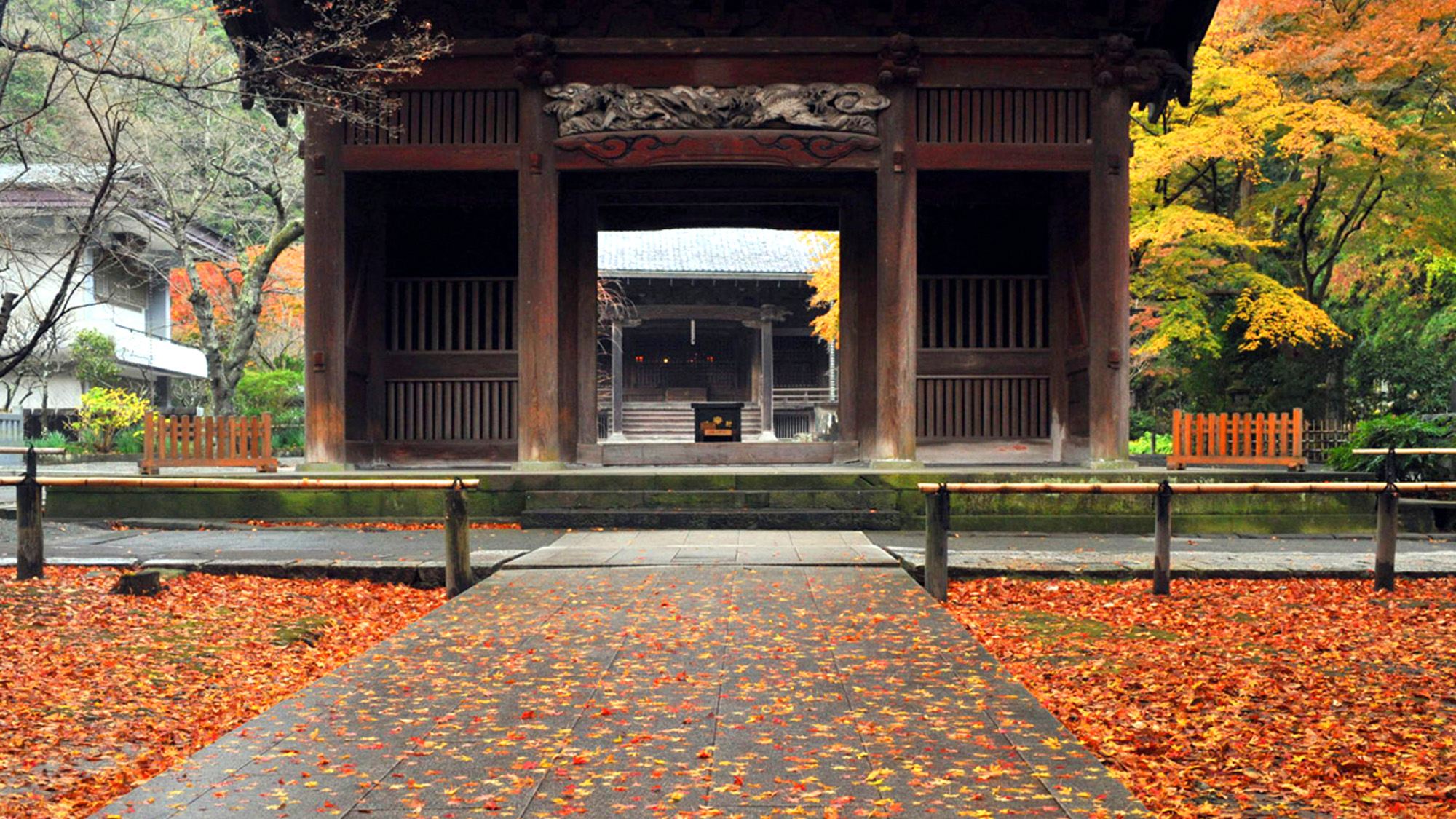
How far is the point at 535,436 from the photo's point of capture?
1249cm

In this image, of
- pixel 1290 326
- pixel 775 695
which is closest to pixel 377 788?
pixel 775 695

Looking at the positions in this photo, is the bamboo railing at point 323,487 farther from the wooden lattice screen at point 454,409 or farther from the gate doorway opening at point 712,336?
the gate doorway opening at point 712,336

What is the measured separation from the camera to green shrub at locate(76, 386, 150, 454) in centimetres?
2581

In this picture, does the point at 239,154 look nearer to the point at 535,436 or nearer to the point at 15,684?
the point at 535,436

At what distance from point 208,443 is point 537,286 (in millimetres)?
4067

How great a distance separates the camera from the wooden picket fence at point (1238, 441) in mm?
12461

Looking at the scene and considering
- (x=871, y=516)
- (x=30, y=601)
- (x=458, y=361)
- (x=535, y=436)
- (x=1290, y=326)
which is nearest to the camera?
(x=30, y=601)

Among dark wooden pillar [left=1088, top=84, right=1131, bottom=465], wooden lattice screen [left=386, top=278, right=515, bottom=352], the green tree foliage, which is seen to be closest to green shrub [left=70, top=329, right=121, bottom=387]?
the green tree foliage

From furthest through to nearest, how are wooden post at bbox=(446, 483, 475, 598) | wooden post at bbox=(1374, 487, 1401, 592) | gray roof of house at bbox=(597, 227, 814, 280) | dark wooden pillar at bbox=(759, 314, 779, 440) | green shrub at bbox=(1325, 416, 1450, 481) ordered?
1. dark wooden pillar at bbox=(759, 314, 779, 440)
2. gray roof of house at bbox=(597, 227, 814, 280)
3. green shrub at bbox=(1325, 416, 1450, 481)
4. wooden post at bbox=(1374, 487, 1401, 592)
5. wooden post at bbox=(446, 483, 475, 598)

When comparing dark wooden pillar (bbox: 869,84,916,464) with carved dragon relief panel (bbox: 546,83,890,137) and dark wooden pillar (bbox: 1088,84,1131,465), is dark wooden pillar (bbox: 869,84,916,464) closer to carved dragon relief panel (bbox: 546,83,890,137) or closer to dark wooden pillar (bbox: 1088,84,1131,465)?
carved dragon relief panel (bbox: 546,83,890,137)

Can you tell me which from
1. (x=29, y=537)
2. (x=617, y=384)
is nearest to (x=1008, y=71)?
(x=29, y=537)

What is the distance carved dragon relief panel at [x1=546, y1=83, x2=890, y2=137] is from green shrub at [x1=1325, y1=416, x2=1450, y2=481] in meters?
6.82

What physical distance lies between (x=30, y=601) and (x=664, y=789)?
5.14 m

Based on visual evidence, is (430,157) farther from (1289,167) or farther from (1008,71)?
(1289,167)
